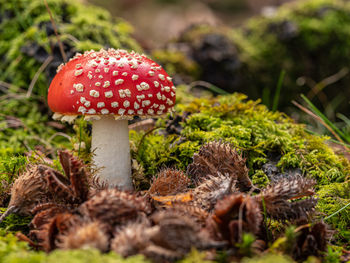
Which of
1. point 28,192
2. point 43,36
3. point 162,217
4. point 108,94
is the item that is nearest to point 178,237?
point 162,217

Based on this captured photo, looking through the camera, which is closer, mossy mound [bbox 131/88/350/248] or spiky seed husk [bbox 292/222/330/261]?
spiky seed husk [bbox 292/222/330/261]

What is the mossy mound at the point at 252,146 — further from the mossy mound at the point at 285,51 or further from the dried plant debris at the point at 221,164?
the mossy mound at the point at 285,51

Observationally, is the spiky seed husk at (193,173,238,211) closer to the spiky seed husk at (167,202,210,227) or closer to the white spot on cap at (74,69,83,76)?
the spiky seed husk at (167,202,210,227)

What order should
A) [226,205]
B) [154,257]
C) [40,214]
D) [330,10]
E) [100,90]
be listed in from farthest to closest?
[330,10]
[100,90]
[40,214]
[226,205]
[154,257]

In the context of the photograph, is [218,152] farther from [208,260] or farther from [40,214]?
[40,214]

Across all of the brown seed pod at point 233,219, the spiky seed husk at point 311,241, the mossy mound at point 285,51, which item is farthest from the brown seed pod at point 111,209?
the mossy mound at point 285,51

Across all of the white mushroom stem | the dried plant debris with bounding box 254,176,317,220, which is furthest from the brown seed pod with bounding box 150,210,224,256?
the white mushroom stem

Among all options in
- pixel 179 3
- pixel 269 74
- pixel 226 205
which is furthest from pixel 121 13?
pixel 226 205
